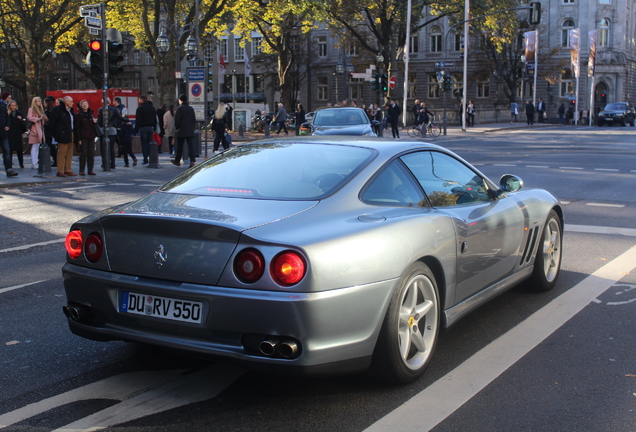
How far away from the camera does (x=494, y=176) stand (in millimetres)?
16250

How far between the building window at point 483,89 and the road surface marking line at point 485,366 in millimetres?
71980

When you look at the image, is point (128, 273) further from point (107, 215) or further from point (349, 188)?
point (349, 188)

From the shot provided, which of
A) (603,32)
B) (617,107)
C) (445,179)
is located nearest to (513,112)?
(617,107)

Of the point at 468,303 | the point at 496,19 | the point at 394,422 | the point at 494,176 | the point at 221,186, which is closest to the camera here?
the point at 394,422

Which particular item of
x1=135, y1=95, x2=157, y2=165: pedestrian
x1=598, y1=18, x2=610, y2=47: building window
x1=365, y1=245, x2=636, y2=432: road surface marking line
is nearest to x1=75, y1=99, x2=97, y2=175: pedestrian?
x1=135, y1=95, x2=157, y2=165: pedestrian

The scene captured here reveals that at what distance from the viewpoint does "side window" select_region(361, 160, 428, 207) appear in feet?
14.0

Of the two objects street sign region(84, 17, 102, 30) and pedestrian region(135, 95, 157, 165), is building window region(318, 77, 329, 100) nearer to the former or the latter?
pedestrian region(135, 95, 157, 165)

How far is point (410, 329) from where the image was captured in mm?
4047

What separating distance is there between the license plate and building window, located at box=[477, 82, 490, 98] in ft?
247


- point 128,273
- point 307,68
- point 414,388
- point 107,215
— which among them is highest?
point 307,68

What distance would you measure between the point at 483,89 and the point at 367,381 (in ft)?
248

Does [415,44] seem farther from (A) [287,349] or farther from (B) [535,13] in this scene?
(A) [287,349]

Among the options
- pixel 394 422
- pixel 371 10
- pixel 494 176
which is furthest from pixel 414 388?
pixel 371 10

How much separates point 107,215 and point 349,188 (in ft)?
4.31
